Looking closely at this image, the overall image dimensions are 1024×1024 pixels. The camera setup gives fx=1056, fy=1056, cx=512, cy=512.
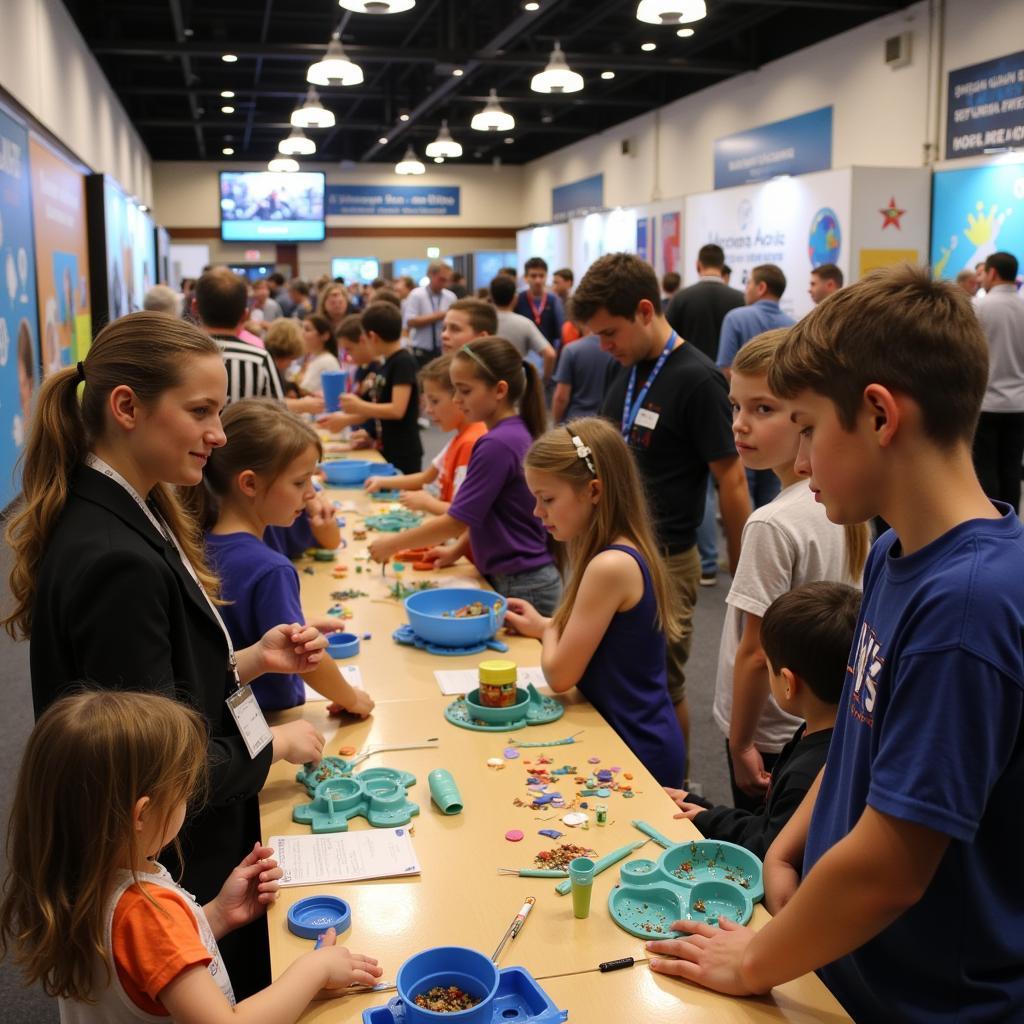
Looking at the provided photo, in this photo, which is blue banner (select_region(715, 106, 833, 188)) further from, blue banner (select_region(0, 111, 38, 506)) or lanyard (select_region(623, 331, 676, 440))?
lanyard (select_region(623, 331, 676, 440))

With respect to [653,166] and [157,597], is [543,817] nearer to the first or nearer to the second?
[157,597]

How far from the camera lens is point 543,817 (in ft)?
5.92

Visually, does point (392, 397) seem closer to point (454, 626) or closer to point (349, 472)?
point (349, 472)

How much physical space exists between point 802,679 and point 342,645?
4.15 feet

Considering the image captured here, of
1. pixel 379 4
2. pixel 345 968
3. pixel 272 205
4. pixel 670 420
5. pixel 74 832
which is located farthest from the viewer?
pixel 272 205

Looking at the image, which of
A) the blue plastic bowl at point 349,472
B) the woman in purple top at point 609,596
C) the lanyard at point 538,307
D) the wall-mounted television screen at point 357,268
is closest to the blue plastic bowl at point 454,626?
the woman in purple top at point 609,596

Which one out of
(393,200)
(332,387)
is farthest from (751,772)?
(393,200)

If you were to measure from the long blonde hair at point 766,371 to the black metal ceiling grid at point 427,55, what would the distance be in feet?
25.9

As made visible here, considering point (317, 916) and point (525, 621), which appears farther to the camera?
point (525, 621)

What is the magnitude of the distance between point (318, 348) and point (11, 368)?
1.89 metres

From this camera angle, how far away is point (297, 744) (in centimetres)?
192

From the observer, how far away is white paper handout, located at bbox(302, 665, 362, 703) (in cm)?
238

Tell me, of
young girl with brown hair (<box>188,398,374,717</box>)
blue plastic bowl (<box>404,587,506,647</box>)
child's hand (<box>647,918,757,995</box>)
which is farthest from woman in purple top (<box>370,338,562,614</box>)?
child's hand (<box>647,918,757,995</box>)

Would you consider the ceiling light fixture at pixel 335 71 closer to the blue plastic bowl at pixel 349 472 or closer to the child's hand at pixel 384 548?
the blue plastic bowl at pixel 349 472
